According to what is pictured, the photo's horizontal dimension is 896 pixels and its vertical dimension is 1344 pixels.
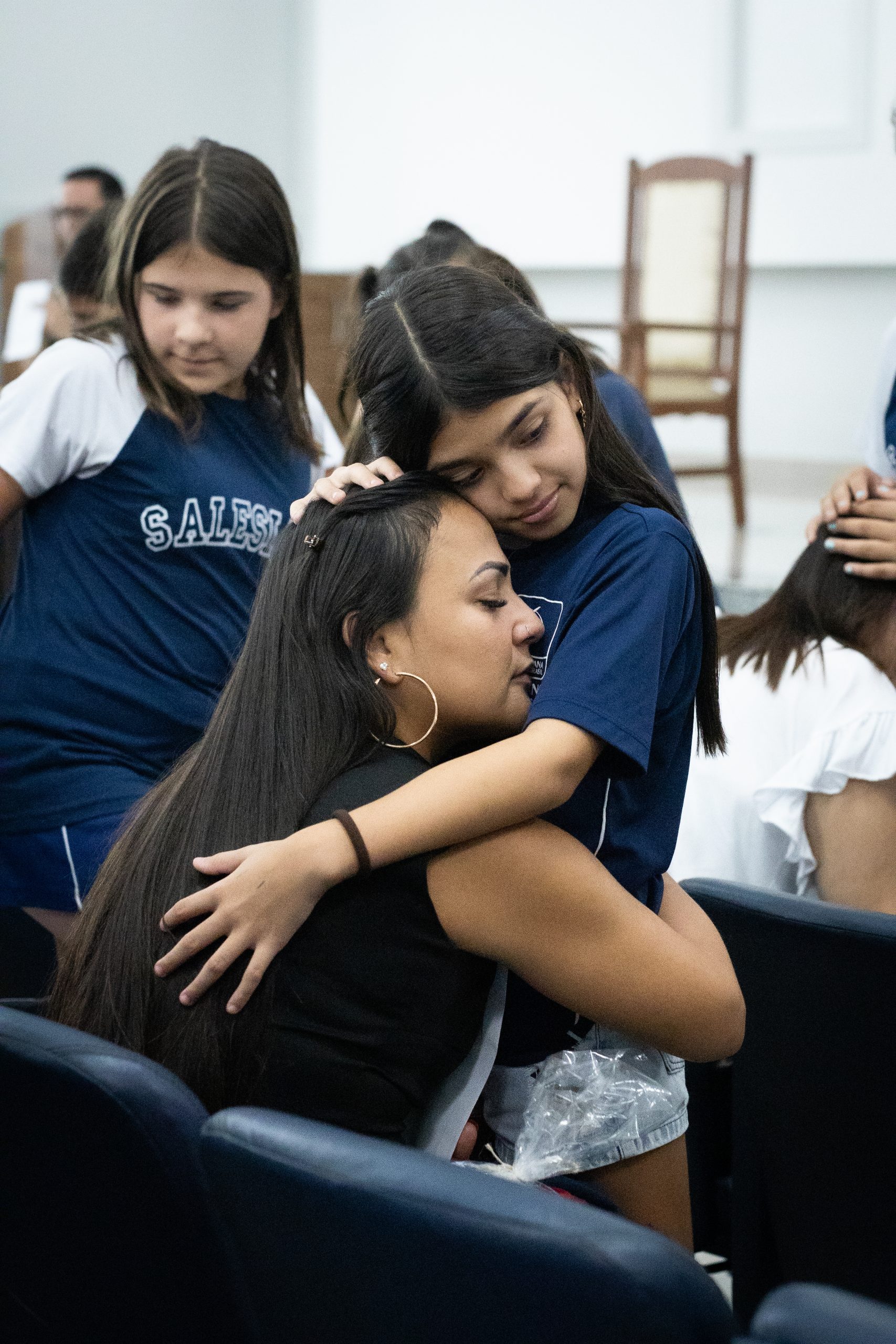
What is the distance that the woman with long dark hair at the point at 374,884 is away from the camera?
1.05 m

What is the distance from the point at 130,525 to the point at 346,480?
0.78 meters

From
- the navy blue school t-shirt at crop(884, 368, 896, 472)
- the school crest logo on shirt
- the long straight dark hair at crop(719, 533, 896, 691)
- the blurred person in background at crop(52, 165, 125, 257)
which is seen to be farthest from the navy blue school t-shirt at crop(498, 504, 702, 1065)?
the blurred person in background at crop(52, 165, 125, 257)

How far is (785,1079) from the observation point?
1352 mm

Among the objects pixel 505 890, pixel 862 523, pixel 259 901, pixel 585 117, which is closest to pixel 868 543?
pixel 862 523

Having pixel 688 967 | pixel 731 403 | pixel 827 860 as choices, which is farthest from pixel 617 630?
pixel 731 403

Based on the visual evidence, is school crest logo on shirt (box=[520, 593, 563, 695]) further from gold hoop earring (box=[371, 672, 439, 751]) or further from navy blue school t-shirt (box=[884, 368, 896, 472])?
navy blue school t-shirt (box=[884, 368, 896, 472])

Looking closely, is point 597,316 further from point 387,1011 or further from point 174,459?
point 387,1011

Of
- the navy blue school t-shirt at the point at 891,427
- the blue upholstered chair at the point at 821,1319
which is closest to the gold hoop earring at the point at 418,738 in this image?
the blue upholstered chair at the point at 821,1319

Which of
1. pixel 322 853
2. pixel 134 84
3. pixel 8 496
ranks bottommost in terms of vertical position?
pixel 322 853

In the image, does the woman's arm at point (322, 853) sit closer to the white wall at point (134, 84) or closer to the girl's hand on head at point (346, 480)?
the girl's hand on head at point (346, 480)

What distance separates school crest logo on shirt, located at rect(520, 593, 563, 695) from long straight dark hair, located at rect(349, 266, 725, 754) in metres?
0.11

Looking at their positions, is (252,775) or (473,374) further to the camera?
(473,374)

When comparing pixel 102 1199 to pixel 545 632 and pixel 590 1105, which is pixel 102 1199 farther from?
pixel 545 632

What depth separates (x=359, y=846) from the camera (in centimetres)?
103
